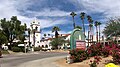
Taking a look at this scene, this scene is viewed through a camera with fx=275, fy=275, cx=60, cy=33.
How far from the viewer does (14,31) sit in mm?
Result: 74875

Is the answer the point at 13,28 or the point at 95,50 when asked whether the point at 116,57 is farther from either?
the point at 13,28

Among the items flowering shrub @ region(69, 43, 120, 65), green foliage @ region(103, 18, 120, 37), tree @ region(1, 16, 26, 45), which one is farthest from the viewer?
tree @ region(1, 16, 26, 45)

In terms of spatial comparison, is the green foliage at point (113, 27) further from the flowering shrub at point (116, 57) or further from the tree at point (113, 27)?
the flowering shrub at point (116, 57)

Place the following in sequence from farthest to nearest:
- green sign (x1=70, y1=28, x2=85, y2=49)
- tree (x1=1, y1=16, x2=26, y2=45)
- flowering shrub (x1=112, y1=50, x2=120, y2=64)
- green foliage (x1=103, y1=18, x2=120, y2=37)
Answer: tree (x1=1, y1=16, x2=26, y2=45)
green foliage (x1=103, y1=18, x2=120, y2=37)
green sign (x1=70, y1=28, x2=85, y2=49)
flowering shrub (x1=112, y1=50, x2=120, y2=64)

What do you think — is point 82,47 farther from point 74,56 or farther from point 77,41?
point 74,56

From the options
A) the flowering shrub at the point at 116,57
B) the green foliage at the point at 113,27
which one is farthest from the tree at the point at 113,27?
the flowering shrub at the point at 116,57

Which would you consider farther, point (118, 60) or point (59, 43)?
point (59, 43)

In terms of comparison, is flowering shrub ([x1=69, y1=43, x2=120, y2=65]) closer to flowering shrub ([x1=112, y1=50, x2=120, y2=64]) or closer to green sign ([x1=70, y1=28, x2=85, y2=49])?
green sign ([x1=70, y1=28, x2=85, y2=49])

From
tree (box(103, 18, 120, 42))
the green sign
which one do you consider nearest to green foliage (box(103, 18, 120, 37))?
tree (box(103, 18, 120, 42))

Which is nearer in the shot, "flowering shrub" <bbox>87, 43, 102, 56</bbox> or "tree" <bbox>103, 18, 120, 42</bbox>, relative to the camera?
"flowering shrub" <bbox>87, 43, 102, 56</bbox>

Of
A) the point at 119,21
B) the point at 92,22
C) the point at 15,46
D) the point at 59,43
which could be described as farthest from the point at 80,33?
the point at 92,22

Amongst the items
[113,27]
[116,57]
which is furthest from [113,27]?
[116,57]

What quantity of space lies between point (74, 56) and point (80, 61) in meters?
0.80

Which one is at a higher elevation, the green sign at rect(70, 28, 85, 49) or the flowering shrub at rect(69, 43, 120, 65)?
the green sign at rect(70, 28, 85, 49)
